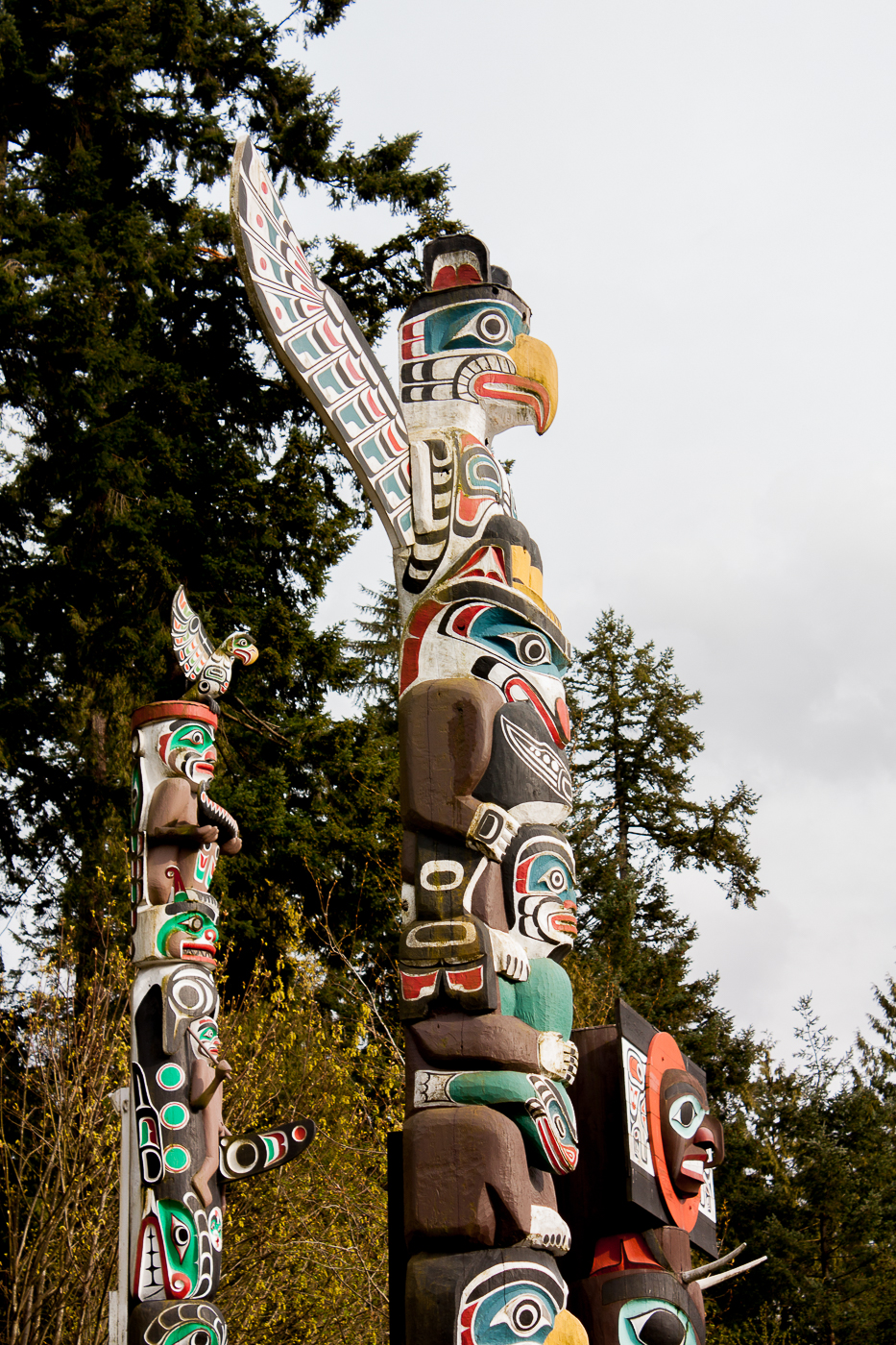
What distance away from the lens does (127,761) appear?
14180 millimetres

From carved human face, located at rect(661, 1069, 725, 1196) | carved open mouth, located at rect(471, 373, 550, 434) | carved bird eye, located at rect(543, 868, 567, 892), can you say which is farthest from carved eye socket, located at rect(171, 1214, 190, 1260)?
carved open mouth, located at rect(471, 373, 550, 434)

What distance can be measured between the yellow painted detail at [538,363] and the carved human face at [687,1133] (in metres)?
3.28

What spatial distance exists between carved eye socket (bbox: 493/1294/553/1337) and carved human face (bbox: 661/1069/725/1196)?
1.17m

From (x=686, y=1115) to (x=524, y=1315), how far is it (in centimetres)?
142

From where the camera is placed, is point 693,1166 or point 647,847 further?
A: point 647,847

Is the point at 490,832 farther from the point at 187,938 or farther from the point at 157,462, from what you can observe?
the point at 157,462

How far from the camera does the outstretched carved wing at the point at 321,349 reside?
21.5 feet

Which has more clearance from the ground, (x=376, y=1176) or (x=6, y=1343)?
(x=376, y=1176)

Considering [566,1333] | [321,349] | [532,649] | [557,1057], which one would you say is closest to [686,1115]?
[557,1057]

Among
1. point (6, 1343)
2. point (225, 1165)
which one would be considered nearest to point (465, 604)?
point (225, 1165)

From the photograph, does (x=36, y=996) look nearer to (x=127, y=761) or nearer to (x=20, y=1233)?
(x=20, y=1233)

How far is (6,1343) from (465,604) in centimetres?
688

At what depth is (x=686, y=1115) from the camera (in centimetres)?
596

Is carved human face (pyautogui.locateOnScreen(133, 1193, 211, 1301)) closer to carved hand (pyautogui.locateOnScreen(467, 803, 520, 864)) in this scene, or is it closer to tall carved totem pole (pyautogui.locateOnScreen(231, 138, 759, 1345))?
tall carved totem pole (pyautogui.locateOnScreen(231, 138, 759, 1345))
